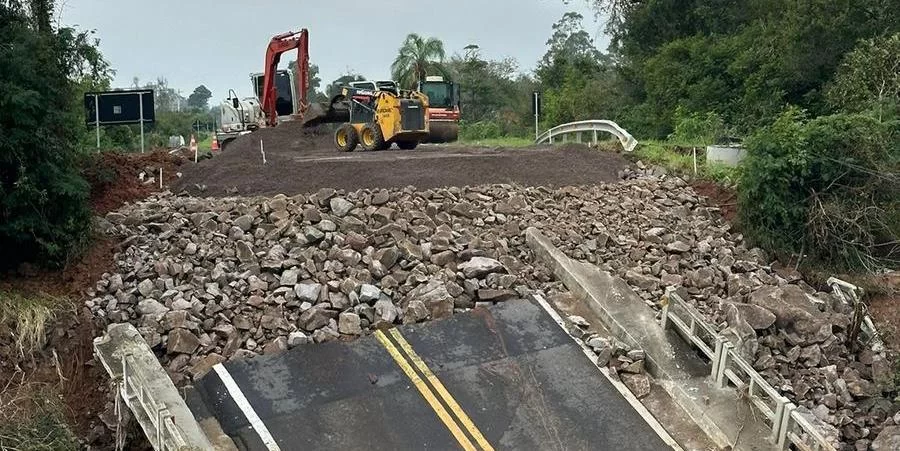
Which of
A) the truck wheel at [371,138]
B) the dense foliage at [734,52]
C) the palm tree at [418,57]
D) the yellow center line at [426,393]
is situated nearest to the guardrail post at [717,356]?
the yellow center line at [426,393]

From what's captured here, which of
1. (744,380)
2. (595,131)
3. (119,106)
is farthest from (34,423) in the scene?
(595,131)

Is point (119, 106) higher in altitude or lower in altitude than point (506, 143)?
higher

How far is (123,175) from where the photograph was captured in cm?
1360

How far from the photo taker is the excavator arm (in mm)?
22719

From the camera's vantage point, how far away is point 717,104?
2709 centimetres

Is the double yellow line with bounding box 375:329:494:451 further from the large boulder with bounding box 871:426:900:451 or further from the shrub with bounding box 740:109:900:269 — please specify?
the shrub with bounding box 740:109:900:269

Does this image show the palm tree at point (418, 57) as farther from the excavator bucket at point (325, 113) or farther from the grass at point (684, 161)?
the grass at point (684, 161)

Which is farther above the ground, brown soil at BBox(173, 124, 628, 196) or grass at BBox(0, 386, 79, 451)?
brown soil at BBox(173, 124, 628, 196)

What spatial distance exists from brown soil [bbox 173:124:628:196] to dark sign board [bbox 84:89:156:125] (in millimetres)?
1719

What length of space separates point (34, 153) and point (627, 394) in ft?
25.6

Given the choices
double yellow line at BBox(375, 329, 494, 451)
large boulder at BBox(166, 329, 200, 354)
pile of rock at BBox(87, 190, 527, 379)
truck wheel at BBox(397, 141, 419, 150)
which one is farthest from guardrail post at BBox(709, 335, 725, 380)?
truck wheel at BBox(397, 141, 419, 150)

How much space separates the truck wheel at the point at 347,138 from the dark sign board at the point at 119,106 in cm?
558

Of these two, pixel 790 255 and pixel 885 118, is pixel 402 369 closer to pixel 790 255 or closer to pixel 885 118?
pixel 790 255

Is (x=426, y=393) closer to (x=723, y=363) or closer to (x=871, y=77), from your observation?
(x=723, y=363)
